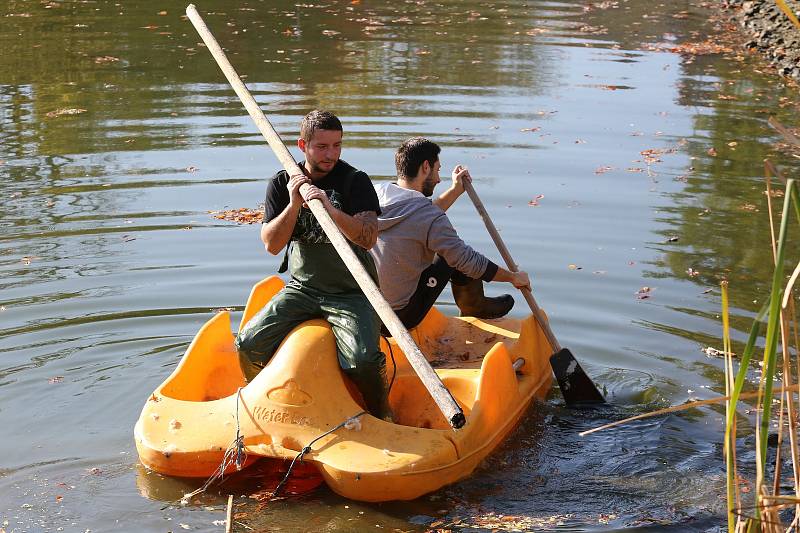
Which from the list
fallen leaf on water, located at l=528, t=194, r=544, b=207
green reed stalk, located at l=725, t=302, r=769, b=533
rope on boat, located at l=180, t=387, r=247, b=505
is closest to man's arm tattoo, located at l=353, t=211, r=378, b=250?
rope on boat, located at l=180, t=387, r=247, b=505

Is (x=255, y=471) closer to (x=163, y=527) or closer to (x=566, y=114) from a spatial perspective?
(x=163, y=527)

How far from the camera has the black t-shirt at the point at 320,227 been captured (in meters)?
5.71

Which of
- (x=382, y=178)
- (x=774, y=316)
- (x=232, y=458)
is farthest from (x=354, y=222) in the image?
(x=382, y=178)

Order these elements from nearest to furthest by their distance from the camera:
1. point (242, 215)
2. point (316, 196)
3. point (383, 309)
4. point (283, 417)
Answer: point (383, 309)
point (316, 196)
point (283, 417)
point (242, 215)

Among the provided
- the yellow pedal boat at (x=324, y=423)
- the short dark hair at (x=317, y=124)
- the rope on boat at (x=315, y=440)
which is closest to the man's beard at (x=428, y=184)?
the yellow pedal boat at (x=324, y=423)

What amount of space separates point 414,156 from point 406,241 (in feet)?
1.77

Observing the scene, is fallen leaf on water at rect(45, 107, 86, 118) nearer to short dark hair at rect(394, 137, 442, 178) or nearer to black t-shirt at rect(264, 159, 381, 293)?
short dark hair at rect(394, 137, 442, 178)

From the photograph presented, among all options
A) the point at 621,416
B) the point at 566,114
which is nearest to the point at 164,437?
the point at 621,416

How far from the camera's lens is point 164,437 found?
562cm

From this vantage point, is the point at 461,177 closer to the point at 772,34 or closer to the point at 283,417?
the point at 283,417

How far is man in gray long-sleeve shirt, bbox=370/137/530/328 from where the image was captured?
6680mm

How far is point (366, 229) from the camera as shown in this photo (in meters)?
5.68

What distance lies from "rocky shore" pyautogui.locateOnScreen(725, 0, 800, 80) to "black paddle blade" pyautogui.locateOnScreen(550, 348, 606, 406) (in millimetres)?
9723

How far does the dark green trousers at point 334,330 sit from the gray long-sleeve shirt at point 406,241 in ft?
2.93
